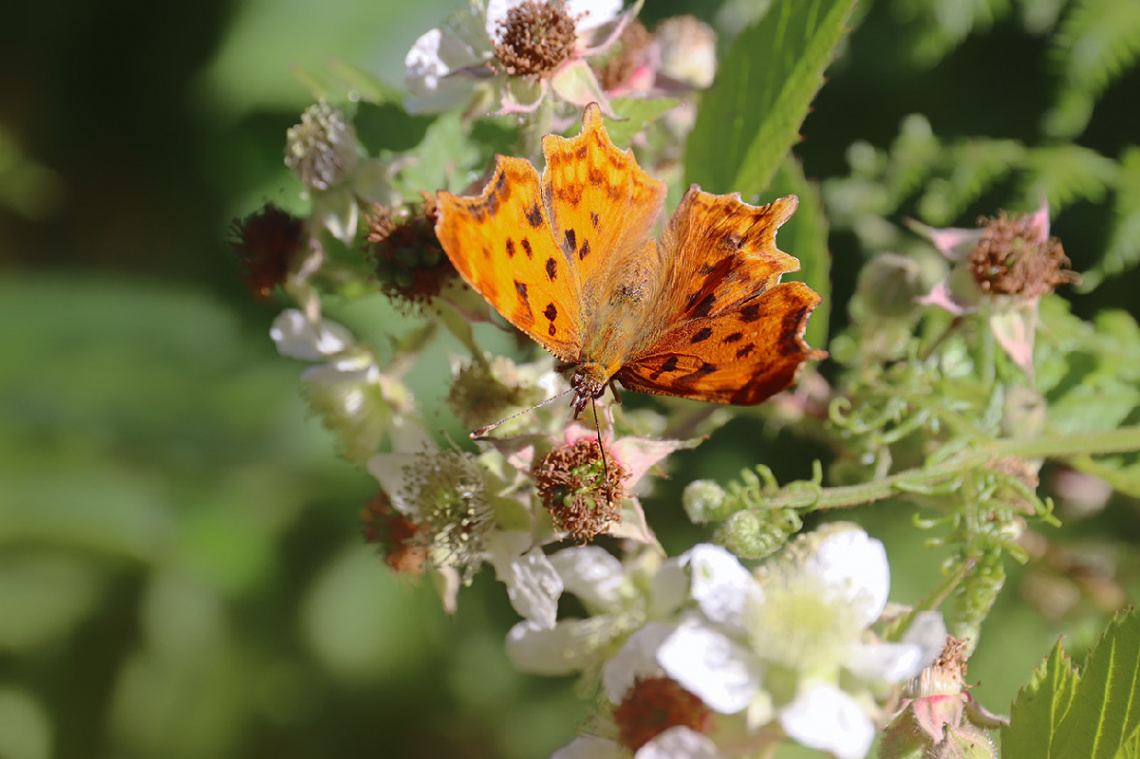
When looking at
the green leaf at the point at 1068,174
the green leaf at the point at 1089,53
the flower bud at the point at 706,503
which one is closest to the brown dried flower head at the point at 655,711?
the flower bud at the point at 706,503

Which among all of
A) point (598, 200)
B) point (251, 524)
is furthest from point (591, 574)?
point (251, 524)

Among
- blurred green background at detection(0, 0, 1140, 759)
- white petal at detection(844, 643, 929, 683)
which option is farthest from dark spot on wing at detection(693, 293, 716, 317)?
blurred green background at detection(0, 0, 1140, 759)

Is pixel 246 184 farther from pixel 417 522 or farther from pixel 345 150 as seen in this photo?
pixel 417 522

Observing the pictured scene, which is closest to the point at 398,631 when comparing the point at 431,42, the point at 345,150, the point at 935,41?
the point at 345,150

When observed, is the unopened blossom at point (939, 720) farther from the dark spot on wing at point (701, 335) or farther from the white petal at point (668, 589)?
the dark spot on wing at point (701, 335)

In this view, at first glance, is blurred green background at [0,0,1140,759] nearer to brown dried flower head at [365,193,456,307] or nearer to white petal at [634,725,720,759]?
brown dried flower head at [365,193,456,307]
